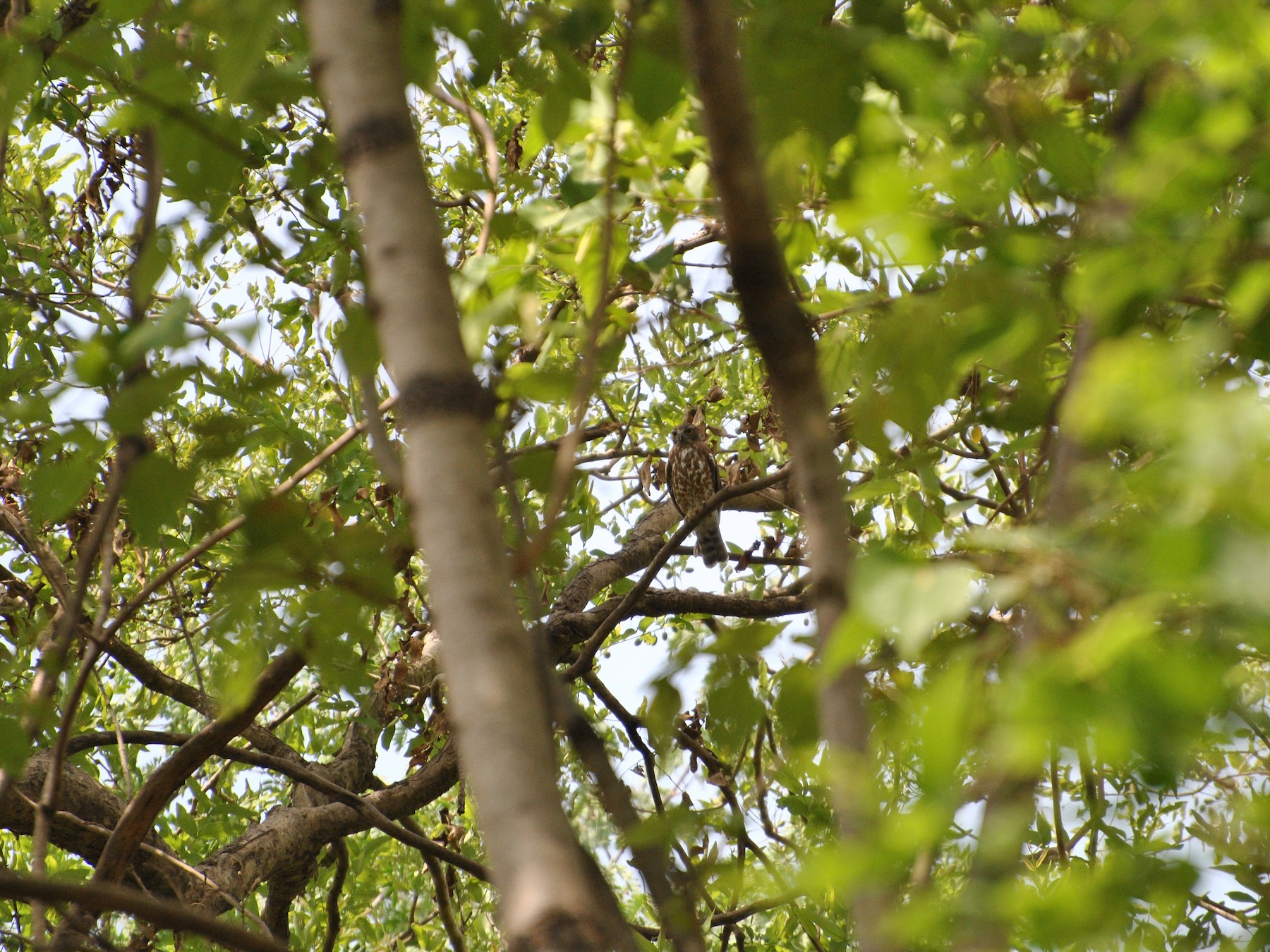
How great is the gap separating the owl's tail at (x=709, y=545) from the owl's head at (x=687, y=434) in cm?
125

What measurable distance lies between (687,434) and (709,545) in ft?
5.13

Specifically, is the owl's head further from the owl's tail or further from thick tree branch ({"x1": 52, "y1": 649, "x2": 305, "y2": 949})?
thick tree branch ({"x1": 52, "y1": 649, "x2": 305, "y2": 949})

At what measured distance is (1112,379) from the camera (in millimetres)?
664

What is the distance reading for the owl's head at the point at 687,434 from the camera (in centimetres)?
618

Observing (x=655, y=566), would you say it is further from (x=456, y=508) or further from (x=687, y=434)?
(x=687, y=434)

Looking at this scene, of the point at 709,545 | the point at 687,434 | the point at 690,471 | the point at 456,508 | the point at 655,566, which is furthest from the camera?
the point at 709,545

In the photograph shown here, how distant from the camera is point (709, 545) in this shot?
777cm

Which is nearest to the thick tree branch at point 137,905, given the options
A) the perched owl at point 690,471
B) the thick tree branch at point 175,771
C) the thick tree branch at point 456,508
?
the thick tree branch at point 456,508

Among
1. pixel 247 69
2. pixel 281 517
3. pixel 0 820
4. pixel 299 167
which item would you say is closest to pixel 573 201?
pixel 247 69

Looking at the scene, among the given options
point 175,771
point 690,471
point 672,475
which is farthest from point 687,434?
point 175,771

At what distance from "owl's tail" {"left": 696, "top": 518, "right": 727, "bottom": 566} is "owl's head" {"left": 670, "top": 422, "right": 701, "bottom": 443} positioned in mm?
1251

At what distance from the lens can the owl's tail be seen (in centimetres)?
774

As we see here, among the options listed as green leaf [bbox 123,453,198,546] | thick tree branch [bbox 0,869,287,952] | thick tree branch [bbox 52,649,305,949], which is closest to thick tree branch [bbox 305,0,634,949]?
thick tree branch [bbox 0,869,287,952]

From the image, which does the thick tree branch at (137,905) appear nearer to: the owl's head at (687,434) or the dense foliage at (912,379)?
the dense foliage at (912,379)
